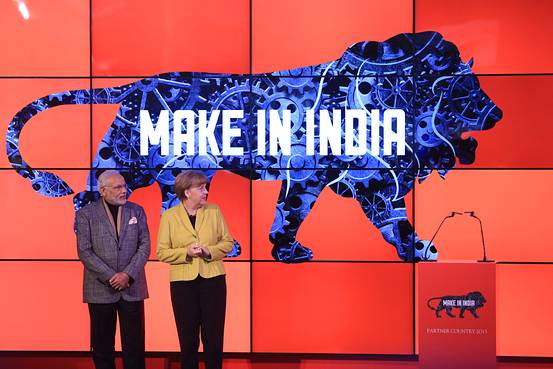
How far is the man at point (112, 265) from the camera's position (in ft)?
16.3

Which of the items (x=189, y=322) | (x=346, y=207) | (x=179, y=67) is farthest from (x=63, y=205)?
(x=346, y=207)

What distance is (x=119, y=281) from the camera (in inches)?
194

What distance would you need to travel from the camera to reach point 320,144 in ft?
20.4

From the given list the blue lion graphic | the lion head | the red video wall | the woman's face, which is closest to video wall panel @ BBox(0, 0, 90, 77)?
the red video wall

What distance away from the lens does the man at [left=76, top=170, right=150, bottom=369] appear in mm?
4973

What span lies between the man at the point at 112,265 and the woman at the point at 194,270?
0.20 meters

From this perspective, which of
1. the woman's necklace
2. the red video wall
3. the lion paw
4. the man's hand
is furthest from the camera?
the lion paw

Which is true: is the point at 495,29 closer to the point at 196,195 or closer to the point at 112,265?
the point at 196,195

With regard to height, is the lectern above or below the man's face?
below

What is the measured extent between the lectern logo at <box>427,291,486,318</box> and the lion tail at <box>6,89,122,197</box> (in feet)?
10.3

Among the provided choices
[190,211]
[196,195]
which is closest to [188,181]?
[196,195]

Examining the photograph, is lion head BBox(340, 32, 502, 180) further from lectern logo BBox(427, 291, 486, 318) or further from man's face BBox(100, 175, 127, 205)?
man's face BBox(100, 175, 127, 205)

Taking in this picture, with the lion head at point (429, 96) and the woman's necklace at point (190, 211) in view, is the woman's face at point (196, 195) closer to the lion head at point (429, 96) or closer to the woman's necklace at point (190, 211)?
the woman's necklace at point (190, 211)

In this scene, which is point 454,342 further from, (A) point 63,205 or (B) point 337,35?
(A) point 63,205
